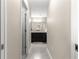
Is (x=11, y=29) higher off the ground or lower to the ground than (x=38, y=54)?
higher

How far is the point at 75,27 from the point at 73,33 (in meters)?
0.09

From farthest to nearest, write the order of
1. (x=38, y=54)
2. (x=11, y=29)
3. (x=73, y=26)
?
(x=38, y=54)
(x=11, y=29)
(x=73, y=26)

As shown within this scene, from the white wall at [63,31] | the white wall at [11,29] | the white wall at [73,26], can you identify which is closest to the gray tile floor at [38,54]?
the white wall at [63,31]

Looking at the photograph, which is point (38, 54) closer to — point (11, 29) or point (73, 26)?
point (11, 29)

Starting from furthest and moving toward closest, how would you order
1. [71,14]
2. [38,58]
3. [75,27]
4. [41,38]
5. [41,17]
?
[41,17]
[41,38]
[38,58]
[71,14]
[75,27]

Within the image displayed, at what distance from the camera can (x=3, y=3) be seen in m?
1.52

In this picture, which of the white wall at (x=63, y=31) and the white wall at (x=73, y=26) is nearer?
the white wall at (x=73, y=26)

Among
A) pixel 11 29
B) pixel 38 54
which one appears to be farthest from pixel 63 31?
pixel 38 54

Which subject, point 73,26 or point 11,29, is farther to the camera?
point 11,29

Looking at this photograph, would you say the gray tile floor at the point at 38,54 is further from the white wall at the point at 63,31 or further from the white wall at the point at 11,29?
the white wall at the point at 11,29

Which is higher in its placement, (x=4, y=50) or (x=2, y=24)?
(x=2, y=24)

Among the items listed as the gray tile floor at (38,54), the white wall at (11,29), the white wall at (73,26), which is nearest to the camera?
the white wall at (73,26)

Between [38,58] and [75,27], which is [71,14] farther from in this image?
[38,58]

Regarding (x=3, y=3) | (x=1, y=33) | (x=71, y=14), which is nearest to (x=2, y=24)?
(x=1, y=33)
